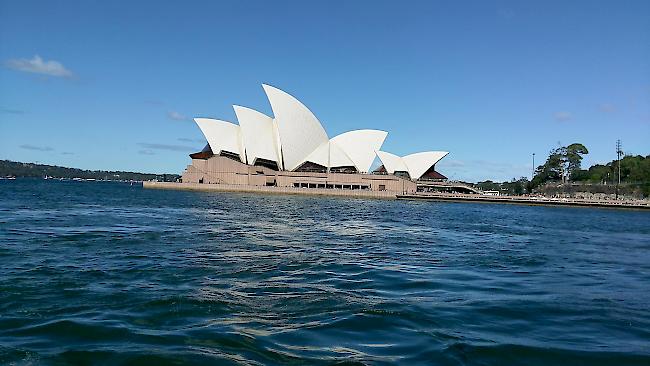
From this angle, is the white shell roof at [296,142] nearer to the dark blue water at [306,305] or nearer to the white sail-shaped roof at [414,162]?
the white sail-shaped roof at [414,162]

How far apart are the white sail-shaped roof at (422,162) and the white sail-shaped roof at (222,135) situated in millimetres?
27391

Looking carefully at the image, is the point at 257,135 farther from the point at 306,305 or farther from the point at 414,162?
the point at 306,305

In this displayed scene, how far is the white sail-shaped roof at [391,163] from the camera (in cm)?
8050

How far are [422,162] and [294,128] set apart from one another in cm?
2378

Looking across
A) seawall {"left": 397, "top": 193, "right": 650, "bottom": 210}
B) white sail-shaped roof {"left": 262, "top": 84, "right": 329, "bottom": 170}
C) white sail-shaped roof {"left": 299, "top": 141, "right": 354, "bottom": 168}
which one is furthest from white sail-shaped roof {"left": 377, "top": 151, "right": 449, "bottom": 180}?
white sail-shaped roof {"left": 262, "top": 84, "right": 329, "bottom": 170}

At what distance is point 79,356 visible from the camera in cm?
413

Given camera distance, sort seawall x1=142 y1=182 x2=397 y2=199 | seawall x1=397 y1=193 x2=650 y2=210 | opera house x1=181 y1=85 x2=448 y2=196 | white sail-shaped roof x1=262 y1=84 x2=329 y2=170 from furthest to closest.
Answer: opera house x1=181 y1=85 x2=448 y2=196 < seawall x1=142 y1=182 x2=397 y2=199 < white sail-shaped roof x1=262 y1=84 x2=329 y2=170 < seawall x1=397 y1=193 x2=650 y2=210

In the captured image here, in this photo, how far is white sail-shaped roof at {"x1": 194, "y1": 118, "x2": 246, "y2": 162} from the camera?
75625mm

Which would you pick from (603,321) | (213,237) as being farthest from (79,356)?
(213,237)

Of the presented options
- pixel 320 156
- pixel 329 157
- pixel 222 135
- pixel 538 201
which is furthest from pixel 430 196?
pixel 222 135

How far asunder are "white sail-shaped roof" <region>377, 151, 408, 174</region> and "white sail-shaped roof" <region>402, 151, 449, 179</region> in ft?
3.31

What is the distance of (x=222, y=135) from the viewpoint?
7675cm

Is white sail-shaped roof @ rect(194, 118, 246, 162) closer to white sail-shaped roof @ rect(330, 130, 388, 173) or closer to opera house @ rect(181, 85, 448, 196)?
opera house @ rect(181, 85, 448, 196)

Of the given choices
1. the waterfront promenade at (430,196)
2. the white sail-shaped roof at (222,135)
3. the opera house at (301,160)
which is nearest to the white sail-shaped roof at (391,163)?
the opera house at (301,160)
